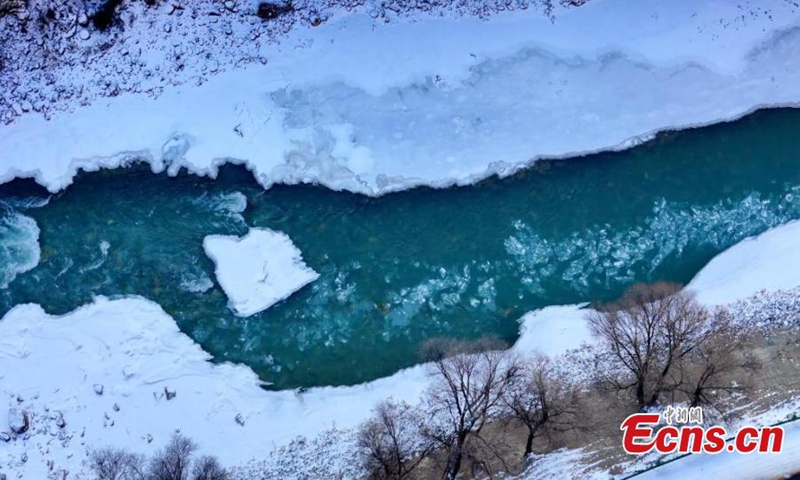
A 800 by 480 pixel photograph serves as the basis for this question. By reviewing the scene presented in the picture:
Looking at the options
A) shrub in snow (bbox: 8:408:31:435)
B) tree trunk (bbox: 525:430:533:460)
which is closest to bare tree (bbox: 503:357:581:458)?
tree trunk (bbox: 525:430:533:460)

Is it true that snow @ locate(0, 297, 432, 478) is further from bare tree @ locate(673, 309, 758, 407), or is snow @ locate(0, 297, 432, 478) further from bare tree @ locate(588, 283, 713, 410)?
bare tree @ locate(673, 309, 758, 407)

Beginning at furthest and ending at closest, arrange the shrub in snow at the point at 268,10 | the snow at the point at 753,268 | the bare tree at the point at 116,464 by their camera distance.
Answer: the shrub in snow at the point at 268,10, the snow at the point at 753,268, the bare tree at the point at 116,464

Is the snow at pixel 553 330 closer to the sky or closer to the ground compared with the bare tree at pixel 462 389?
closer to the sky

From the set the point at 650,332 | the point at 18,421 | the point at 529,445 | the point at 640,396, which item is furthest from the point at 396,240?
the point at 18,421

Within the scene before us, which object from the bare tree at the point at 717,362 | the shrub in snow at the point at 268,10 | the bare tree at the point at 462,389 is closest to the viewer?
the bare tree at the point at 462,389

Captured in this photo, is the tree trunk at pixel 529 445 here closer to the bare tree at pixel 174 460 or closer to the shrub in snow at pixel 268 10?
the bare tree at pixel 174 460

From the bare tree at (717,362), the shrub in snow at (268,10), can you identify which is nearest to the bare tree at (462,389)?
the bare tree at (717,362)

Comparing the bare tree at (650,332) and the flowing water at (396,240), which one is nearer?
the bare tree at (650,332)

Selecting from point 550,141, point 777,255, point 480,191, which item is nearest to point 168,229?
point 480,191
